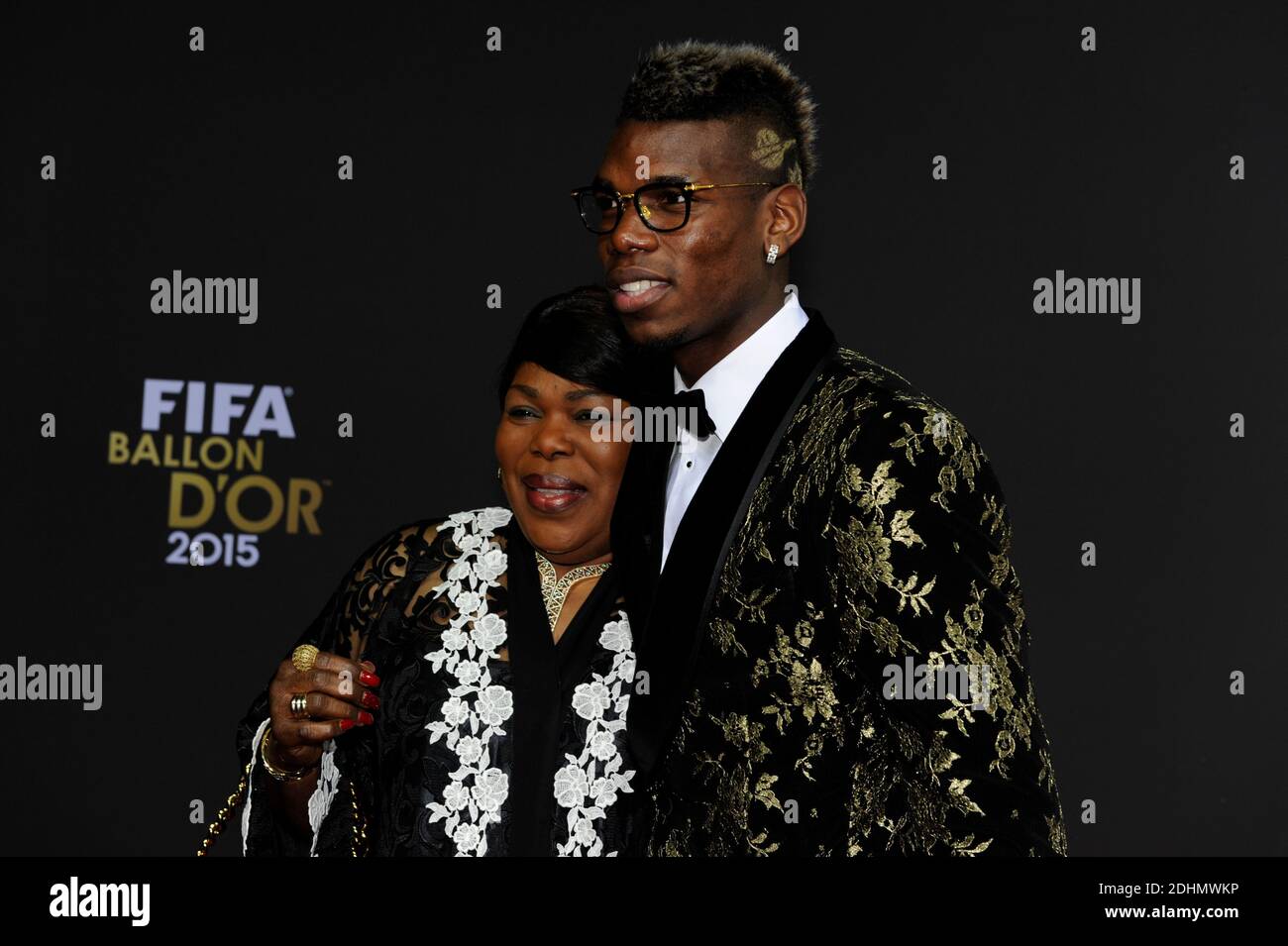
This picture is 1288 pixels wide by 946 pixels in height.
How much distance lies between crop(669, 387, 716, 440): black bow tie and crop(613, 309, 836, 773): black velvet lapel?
0.17 ft

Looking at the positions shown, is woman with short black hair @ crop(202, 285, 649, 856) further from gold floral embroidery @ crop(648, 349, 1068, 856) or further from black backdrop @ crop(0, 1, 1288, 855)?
black backdrop @ crop(0, 1, 1288, 855)

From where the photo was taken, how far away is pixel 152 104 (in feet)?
13.2

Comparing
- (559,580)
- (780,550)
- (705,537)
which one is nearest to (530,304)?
(559,580)

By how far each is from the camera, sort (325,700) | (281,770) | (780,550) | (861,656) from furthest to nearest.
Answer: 1. (281,770)
2. (325,700)
3. (780,550)
4. (861,656)

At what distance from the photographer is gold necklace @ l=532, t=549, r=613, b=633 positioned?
91.4 inches

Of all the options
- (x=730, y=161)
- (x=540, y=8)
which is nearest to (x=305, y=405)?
(x=540, y=8)

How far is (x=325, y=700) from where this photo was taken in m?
2.14

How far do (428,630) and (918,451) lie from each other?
0.94 meters

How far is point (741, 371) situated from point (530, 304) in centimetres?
201

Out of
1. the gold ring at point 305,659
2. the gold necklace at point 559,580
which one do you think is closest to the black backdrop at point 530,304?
the gold necklace at point 559,580

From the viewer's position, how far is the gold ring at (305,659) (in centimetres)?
218

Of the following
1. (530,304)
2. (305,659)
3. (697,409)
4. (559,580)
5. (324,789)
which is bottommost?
(324,789)

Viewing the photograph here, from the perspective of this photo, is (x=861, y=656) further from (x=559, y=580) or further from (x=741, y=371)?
(x=559, y=580)

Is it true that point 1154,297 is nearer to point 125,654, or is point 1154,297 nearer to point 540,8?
point 540,8
